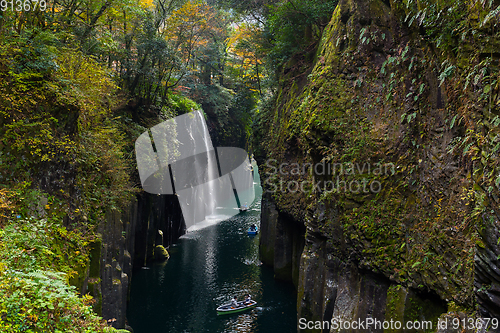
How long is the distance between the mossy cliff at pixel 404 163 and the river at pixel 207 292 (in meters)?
4.22

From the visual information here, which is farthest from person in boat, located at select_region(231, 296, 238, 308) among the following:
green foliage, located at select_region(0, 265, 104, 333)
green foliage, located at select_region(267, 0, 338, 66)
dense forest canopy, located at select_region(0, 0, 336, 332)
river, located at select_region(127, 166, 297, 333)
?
green foliage, located at select_region(267, 0, 338, 66)

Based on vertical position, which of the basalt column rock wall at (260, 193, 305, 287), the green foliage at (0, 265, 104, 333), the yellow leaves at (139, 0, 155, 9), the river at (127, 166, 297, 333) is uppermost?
the yellow leaves at (139, 0, 155, 9)

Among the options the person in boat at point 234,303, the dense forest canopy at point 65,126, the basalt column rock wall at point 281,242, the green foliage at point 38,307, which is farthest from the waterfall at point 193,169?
the green foliage at point 38,307

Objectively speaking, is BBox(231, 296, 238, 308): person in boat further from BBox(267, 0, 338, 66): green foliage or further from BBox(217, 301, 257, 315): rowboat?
BBox(267, 0, 338, 66): green foliage

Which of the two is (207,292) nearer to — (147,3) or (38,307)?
(38,307)

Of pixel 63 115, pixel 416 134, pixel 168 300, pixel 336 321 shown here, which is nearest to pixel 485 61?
pixel 416 134

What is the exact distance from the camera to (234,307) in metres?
16.1

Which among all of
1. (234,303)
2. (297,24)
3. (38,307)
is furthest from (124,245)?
(297,24)

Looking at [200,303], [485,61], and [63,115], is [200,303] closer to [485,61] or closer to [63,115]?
[63,115]

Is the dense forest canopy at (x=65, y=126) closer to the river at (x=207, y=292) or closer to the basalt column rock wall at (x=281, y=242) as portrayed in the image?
the river at (x=207, y=292)

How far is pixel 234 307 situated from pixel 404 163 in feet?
37.3

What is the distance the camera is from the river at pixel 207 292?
1534 cm

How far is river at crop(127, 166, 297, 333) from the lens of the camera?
15336 mm

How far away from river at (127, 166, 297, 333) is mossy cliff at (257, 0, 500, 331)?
422 cm
